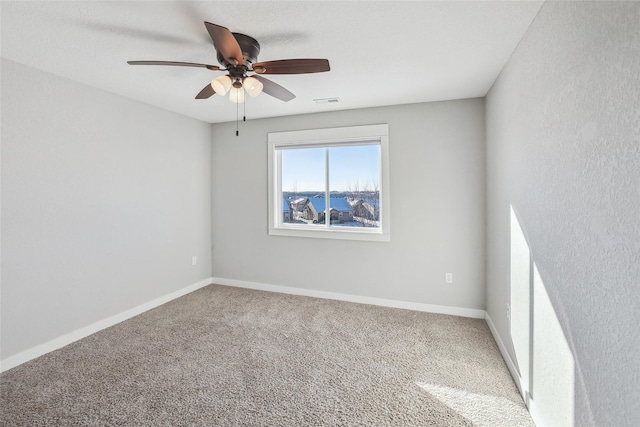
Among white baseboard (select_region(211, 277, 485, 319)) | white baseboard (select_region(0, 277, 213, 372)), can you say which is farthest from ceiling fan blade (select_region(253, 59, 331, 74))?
white baseboard (select_region(0, 277, 213, 372))

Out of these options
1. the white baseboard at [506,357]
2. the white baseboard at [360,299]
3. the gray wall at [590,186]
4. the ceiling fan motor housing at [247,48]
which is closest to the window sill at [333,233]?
the white baseboard at [360,299]

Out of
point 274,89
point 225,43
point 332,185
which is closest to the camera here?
point 225,43

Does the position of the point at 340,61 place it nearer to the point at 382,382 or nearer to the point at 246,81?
the point at 246,81

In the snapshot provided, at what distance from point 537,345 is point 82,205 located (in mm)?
3746

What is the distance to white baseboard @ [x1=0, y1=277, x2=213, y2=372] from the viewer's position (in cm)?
233

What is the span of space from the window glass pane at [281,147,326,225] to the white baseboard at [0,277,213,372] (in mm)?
1830

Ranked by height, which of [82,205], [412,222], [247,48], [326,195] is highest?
[247,48]

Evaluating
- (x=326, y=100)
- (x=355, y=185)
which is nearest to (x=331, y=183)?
(x=355, y=185)

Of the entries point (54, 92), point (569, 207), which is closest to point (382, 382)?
point (569, 207)

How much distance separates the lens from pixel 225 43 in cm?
161

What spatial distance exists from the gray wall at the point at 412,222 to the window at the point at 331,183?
0.10 meters

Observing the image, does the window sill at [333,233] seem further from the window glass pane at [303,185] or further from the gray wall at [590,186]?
the gray wall at [590,186]

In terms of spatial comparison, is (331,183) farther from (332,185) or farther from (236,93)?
(236,93)

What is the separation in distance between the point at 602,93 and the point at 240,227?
3.90m
